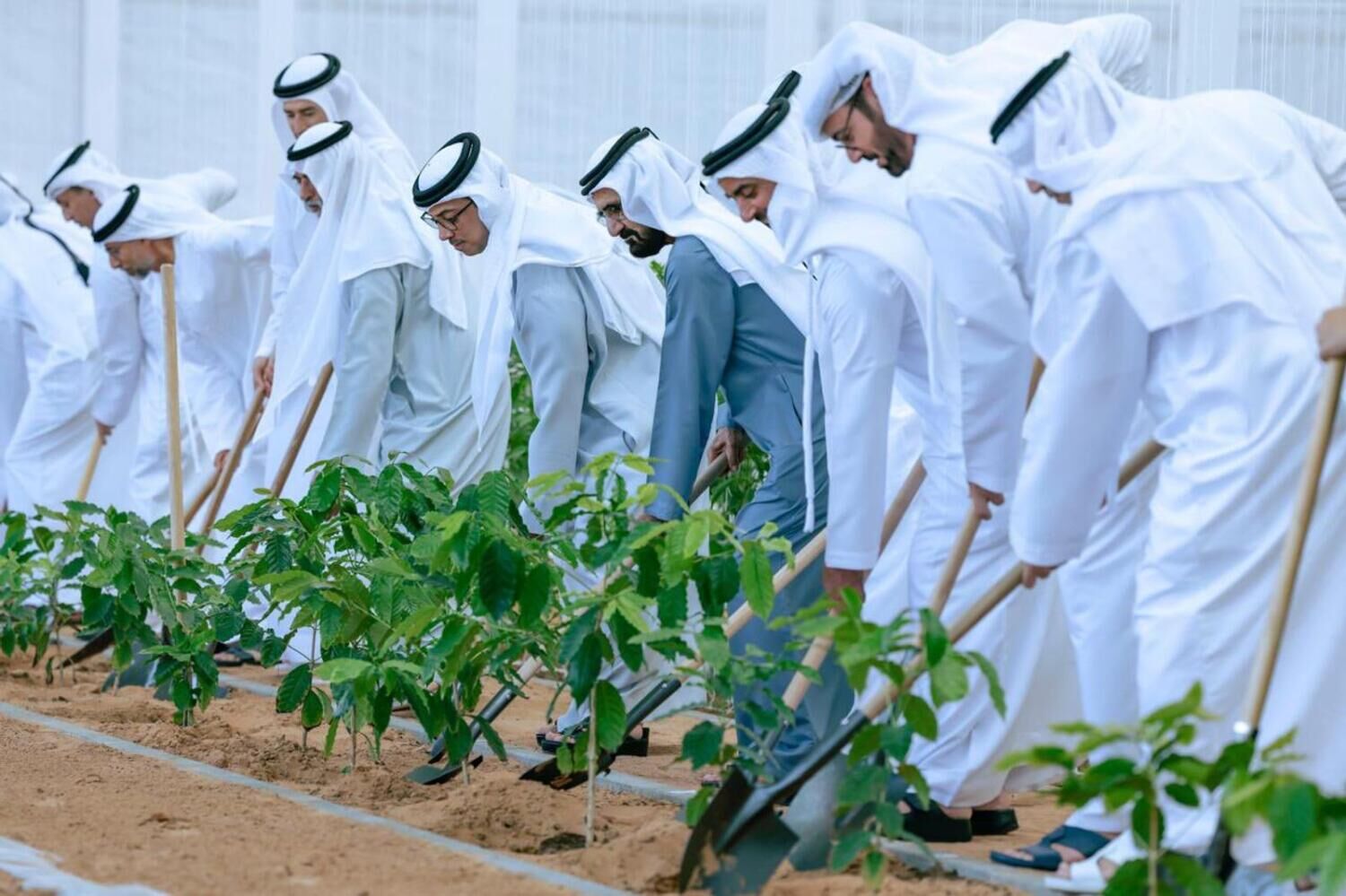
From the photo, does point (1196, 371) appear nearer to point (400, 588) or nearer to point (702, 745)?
point (702, 745)

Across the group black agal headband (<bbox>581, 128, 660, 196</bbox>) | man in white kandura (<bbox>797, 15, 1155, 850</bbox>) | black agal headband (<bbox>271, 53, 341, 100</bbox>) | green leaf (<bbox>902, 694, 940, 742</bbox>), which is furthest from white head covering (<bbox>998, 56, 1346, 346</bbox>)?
black agal headband (<bbox>271, 53, 341, 100</bbox>)

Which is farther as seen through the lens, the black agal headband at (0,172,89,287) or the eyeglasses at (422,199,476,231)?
the black agal headband at (0,172,89,287)

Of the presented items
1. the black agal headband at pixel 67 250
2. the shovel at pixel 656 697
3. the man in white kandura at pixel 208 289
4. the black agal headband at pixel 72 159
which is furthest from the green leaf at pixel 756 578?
the black agal headband at pixel 67 250

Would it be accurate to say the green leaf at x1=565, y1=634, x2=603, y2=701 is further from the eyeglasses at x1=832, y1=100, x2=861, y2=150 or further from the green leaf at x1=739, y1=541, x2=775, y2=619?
the eyeglasses at x1=832, y1=100, x2=861, y2=150

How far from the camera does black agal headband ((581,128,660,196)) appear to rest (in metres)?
5.93

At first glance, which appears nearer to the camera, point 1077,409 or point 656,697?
point 1077,409

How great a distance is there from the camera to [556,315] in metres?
6.26

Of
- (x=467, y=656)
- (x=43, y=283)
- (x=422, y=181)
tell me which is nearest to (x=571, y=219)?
(x=422, y=181)

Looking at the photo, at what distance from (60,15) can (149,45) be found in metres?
1.19

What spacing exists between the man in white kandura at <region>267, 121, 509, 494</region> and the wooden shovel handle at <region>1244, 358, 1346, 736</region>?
13.1 feet

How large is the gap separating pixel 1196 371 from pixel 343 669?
7.05 feet

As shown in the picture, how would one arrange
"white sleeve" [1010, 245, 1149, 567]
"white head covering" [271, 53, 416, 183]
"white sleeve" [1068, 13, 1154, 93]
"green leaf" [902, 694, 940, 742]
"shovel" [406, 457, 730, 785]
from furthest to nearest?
"white head covering" [271, 53, 416, 183] < "shovel" [406, 457, 730, 785] < "white sleeve" [1068, 13, 1154, 93] < "white sleeve" [1010, 245, 1149, 567] < "green leaf" [902, 694, 940, 742]

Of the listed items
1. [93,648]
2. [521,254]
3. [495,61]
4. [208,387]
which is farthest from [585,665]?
[495,61]

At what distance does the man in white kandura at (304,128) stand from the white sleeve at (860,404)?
11.7 feet
